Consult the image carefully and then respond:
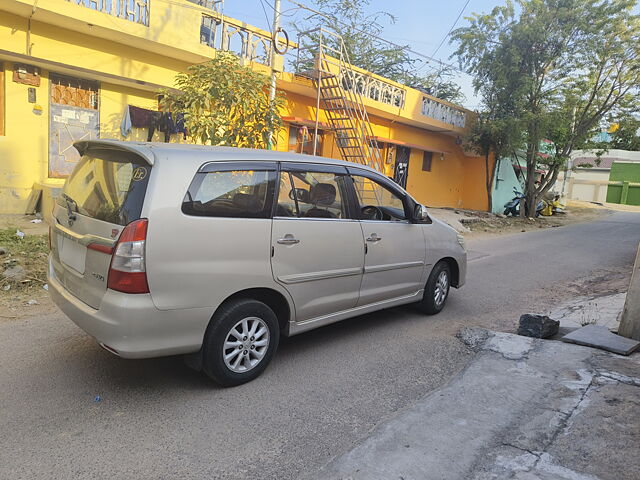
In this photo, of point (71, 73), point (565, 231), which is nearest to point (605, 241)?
point (565, 231)

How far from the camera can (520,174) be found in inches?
931

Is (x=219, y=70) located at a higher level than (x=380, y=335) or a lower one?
higher

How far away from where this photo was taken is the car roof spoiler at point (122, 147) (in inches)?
127

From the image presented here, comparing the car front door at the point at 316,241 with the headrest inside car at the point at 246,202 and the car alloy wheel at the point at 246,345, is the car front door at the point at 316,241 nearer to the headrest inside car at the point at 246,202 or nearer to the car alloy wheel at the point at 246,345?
the headrest inside car at the point at 246,202

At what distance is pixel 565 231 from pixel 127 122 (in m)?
14.4

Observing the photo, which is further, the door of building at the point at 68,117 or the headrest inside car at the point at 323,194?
the door of building at the point at 68,117

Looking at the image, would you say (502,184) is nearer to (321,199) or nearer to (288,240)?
(321,199)

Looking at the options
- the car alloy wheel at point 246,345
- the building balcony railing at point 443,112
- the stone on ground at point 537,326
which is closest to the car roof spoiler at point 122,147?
the car alloy wheel at point 246,345

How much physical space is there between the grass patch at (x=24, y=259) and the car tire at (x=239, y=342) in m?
3.63

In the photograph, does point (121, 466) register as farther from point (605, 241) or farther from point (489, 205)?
point (489, 205)

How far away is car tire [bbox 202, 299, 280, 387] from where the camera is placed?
338cm

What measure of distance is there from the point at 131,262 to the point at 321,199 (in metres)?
1.85

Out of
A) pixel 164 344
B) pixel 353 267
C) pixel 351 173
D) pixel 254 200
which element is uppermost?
pixel 351 173

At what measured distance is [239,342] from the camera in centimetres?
353
